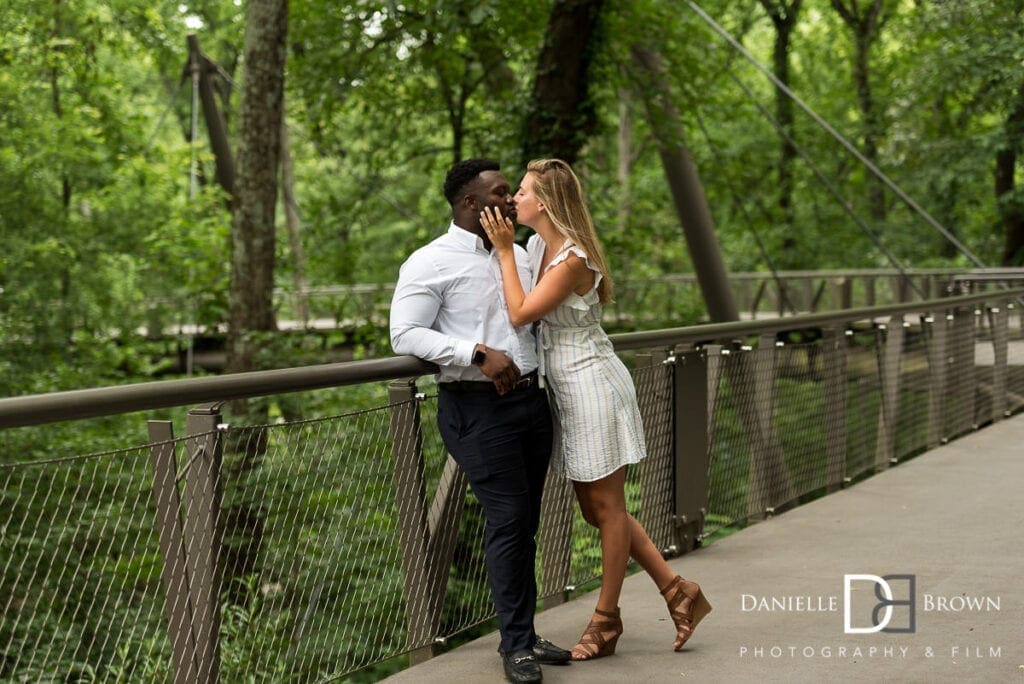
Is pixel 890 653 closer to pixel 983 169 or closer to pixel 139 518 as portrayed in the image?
pixel 139 518

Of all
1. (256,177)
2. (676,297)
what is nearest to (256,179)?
(256,177)

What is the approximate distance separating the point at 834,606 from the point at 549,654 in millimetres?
1398

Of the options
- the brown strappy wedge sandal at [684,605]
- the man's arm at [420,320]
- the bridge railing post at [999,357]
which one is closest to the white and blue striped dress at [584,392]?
the man's arm at [420,320]

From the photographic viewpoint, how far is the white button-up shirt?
3.92 m

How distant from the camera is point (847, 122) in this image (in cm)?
3206

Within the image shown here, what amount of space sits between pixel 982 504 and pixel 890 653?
3144mm

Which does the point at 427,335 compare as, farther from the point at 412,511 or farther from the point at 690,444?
the point at 690,444

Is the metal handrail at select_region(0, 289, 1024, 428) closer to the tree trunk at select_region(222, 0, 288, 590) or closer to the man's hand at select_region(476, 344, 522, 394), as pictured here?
the man's hand at select_region(476, 344, 522, 394)

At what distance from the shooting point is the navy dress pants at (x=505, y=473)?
3986mm

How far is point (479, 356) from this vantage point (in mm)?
3877

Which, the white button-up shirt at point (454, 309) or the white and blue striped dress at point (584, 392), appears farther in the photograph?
the white and blue striped dress at point (584, 392)

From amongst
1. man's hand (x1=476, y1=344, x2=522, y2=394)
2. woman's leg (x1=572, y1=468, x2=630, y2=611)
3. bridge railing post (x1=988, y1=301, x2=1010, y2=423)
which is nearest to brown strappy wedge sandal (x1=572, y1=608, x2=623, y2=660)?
woman's leg (x1=572, y1=468, x2=630, y2=611)

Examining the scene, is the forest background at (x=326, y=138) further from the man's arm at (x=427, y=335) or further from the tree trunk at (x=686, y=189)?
the man's arm at (x=427, y=335)

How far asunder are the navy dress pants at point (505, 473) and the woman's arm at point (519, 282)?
0.85ft
